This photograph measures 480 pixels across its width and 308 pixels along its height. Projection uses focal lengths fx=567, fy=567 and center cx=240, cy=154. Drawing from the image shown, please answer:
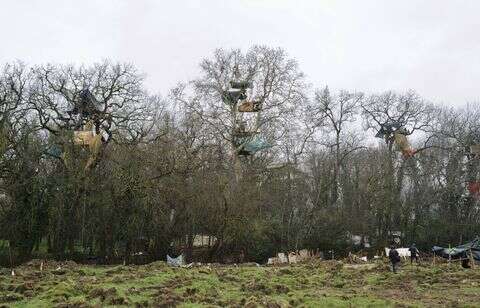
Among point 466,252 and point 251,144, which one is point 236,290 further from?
point 251,144

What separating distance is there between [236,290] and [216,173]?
71.3ft

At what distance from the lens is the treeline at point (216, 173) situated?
34438mm

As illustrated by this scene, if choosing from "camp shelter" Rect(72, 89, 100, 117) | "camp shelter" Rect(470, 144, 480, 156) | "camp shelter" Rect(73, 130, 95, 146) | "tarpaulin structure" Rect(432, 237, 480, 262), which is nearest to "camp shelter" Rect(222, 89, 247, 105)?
"camp shelter" Rect(72, 89, 100, 117)

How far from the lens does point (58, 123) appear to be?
36.2m

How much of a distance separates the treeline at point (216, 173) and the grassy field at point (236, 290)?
849 centimetres

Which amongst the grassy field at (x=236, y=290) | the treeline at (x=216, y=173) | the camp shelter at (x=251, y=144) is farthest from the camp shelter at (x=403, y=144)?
the grassy field at (x=236, y=290)

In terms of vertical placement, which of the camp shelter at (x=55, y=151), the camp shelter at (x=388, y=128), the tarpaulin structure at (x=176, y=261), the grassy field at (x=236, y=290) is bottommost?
the grassy field at (x=236, y=290)

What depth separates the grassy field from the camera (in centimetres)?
1556

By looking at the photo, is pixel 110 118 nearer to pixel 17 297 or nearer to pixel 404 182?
pixel 17 297

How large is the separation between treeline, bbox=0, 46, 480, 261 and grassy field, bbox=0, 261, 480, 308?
27.9 ft

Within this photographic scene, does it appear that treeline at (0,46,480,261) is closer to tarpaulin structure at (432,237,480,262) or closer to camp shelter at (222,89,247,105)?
camp shelter at (222,89,247,105)

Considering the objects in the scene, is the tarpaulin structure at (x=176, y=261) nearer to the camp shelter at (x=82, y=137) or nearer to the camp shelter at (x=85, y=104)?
the camp shelter at (x=82, y=137)

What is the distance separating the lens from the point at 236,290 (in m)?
19.2

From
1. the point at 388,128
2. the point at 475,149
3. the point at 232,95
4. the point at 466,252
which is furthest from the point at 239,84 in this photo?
the point at 475,149
